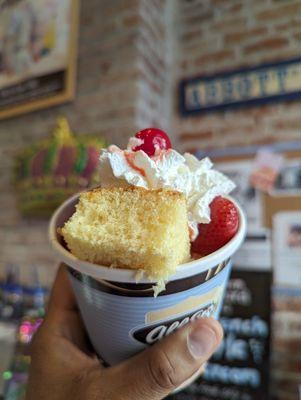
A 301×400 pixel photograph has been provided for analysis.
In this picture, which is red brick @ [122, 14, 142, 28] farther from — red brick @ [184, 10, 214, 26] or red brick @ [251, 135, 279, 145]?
red brick @ [251, 135, 279, 145]

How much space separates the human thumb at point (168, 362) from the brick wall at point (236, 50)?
1283mm

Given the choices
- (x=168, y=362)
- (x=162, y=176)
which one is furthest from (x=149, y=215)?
(x=168, y=362)

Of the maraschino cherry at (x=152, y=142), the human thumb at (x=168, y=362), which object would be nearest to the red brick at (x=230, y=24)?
the maraschino cherry at (x=152, y=142)

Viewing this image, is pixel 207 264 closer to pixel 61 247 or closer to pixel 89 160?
A: pixel 61 247

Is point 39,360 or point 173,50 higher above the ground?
point 173,50

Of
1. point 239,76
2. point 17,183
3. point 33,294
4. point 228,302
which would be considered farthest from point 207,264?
point 17,183

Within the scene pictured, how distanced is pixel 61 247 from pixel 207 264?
232 mm

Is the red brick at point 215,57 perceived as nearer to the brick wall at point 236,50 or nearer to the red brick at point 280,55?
the brick wall at point 236,50

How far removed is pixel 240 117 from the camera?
5.59ft

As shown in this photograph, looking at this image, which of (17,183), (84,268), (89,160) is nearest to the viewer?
(84,268)

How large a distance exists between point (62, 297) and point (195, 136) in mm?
1211

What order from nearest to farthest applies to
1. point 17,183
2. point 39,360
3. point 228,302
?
point 39,360 < point 228,302 < point 17,183

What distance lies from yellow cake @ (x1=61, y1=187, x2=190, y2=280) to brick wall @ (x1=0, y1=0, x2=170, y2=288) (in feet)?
3.91

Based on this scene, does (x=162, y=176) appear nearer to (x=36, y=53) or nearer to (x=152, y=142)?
(x=152, y=142)
